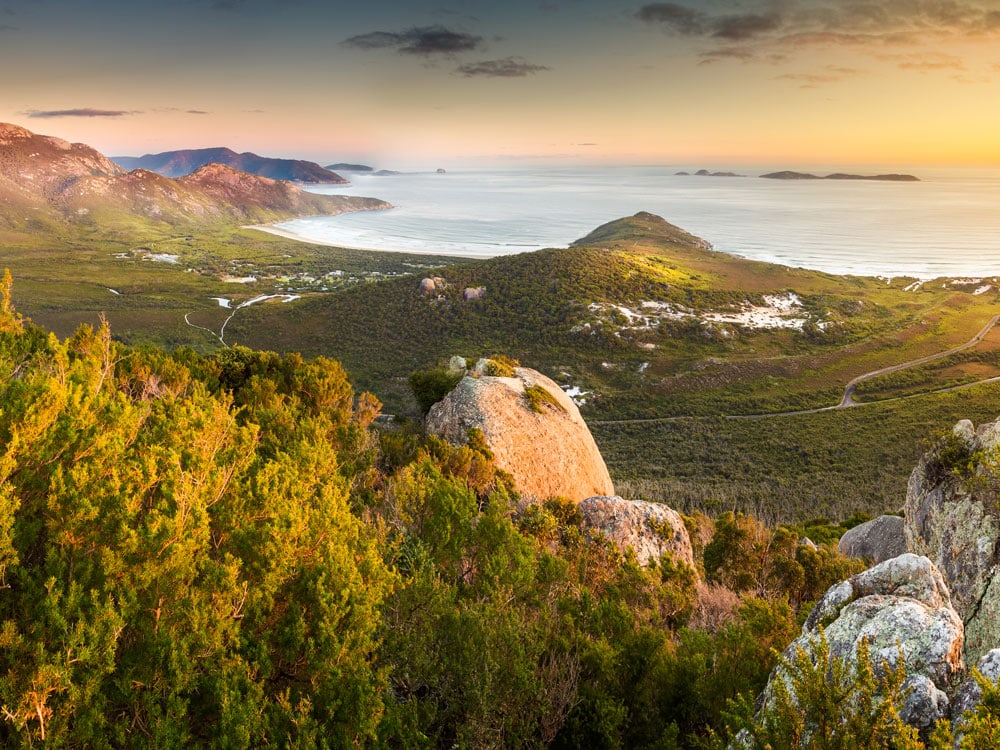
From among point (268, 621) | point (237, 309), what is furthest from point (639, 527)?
point (237, 309)

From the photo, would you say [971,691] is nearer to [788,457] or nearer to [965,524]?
[965,524]

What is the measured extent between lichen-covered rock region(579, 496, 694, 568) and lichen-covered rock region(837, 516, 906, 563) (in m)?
9.86

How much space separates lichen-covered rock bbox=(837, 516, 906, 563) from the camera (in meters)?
25.3

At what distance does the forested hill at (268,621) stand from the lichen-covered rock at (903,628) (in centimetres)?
116

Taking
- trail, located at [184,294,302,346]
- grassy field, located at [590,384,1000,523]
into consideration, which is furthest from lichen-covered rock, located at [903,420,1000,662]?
trail, located at [184,294,302,346]

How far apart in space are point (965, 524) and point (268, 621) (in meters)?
17.2

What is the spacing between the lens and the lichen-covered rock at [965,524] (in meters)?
11.6

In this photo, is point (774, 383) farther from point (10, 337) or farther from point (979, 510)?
point (10, 337)

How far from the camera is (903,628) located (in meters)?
7.15

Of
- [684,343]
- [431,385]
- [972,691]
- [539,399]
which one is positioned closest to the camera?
[972,691]

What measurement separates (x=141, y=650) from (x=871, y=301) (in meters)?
158

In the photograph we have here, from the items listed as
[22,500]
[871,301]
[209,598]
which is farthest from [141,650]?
[871,301]

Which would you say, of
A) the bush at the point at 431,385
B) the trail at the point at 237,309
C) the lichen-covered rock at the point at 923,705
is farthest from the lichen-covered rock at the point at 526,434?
the trail at the point at 237,309

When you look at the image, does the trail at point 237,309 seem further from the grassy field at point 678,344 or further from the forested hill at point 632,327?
the forested hill at point 632,327
